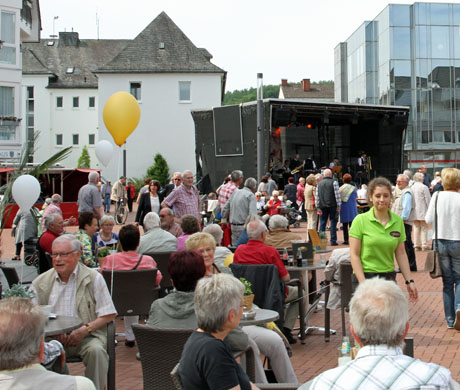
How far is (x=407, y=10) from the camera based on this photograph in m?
44.8

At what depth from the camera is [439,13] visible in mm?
44781

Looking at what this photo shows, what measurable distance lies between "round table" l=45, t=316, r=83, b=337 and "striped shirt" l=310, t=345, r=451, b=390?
2376mm

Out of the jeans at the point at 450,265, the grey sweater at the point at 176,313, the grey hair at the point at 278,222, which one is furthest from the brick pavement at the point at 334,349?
the grey sweater at the point at 176,313

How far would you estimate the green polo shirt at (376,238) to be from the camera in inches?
253

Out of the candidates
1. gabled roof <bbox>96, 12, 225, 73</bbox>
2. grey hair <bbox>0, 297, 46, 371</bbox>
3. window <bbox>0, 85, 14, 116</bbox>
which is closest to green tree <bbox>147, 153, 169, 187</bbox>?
gabled roof <bbox>96, 12, 225, 73</bbox>

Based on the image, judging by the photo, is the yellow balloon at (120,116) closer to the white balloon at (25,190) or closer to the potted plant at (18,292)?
the white balloon at (25,190)

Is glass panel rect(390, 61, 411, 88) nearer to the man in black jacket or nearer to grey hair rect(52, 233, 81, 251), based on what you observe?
the man in black jacket

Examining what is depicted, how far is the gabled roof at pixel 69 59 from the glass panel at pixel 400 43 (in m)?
28.5

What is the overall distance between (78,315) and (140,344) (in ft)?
3.87

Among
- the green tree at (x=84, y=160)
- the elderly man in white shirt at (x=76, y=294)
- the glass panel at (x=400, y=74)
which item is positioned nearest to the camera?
the elderly man in white shirt at (x=76, y=294)

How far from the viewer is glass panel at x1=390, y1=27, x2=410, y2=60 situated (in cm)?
4490

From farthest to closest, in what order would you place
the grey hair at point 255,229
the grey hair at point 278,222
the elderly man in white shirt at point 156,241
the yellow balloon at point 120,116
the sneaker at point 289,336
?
1. the yellow balloon at point 120,116
2. the grey hair at point 278,222
3. the elderly man in white shirt at point 156,241
4. the sneaker at point 289,336
5. the grey hair at point 255,229

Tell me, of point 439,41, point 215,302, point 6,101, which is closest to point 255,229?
point 215,302

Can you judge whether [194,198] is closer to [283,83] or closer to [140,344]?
[140,344]
